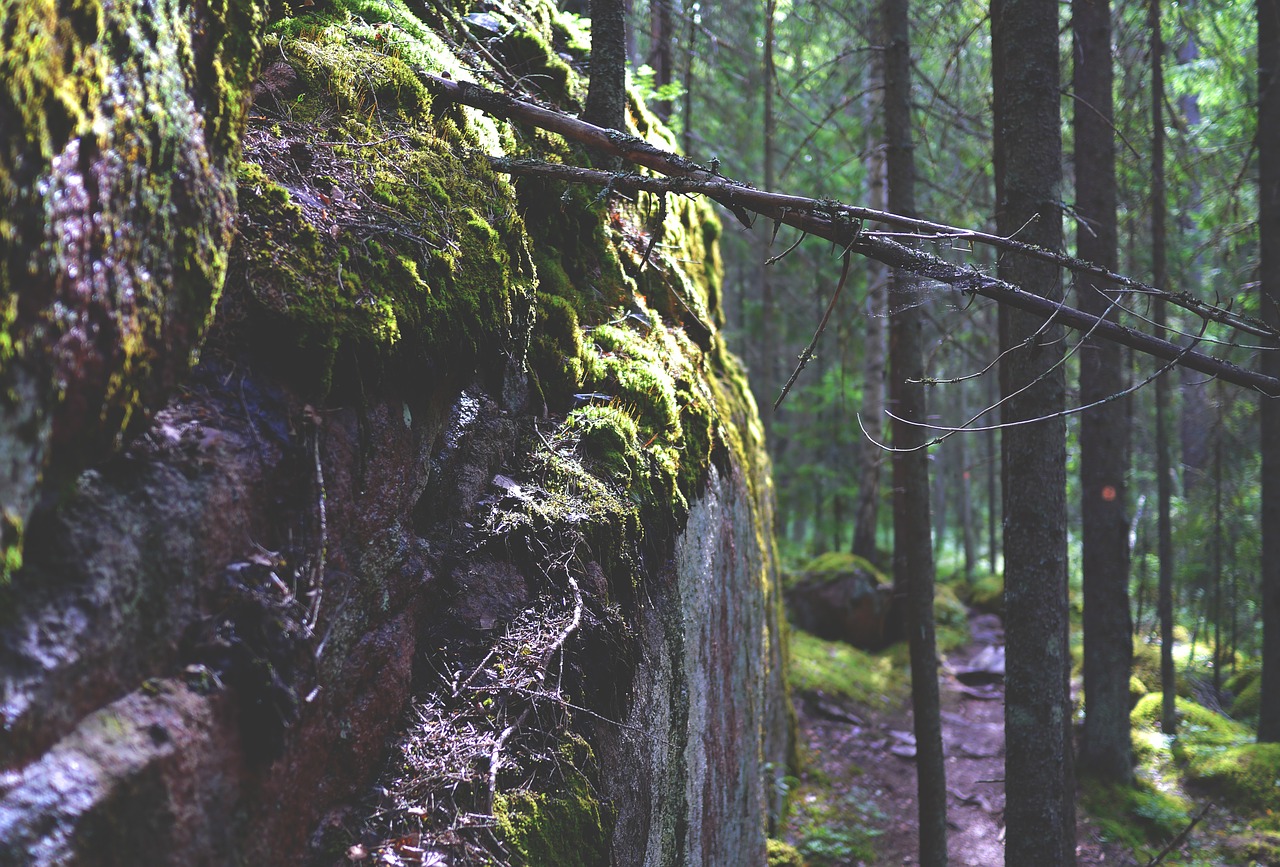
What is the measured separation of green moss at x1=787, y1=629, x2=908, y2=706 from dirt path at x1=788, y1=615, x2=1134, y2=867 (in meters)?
0.28

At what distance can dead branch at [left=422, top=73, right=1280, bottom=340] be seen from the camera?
315 centimetres

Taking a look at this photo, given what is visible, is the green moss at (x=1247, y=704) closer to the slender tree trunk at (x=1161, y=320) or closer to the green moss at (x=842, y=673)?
the slender tree trunk at (x=1161, y=320)

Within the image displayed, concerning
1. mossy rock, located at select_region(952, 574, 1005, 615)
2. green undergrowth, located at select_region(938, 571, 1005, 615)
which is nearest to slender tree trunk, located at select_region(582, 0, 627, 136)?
green undergrowth, located at select_region(938, 571, 1005, 615)

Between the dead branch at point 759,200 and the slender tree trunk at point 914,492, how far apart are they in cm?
317

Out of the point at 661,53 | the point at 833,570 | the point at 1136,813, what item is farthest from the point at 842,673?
the point at 661,53

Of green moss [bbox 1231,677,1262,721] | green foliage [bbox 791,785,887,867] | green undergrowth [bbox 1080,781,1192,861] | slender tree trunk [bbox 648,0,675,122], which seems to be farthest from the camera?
green moss [bbox 1231,677,1262,721]

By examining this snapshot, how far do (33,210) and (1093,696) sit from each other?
1080cm

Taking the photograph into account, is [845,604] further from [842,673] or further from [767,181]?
[767,181]

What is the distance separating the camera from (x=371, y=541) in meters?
2.68

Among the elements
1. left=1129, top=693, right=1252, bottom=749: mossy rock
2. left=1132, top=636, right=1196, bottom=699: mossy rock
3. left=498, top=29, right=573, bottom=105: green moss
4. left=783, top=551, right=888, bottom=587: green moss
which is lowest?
left=1129, top=693, right=1252, bottom=749: mossy rock

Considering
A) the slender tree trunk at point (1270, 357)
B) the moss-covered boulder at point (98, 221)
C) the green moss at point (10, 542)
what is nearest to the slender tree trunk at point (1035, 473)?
the moss-covered boulder at point (98, 221)

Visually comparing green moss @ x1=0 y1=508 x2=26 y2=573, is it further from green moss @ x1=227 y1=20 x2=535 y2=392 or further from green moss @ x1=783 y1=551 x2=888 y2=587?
green moss @ x1=783 y1=551 x2=888 y2=587

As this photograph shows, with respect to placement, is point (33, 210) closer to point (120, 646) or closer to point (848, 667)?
point (120, 646)

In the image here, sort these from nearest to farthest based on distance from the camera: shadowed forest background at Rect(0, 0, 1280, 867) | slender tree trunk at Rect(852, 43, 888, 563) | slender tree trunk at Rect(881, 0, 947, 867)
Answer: shadowed forest background at Rect(0, 0, 1280, 867) → slender tree trunk at Rect(881, 0, 947, 867) → slender tree trunk at Rect(852, 43, 888, 563)
